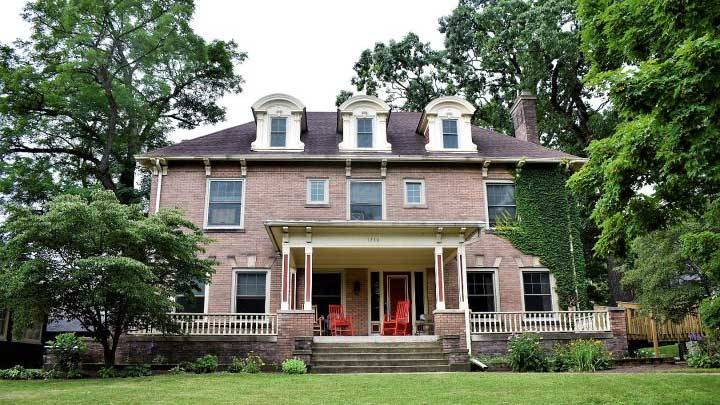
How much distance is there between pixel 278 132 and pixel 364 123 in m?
2.88

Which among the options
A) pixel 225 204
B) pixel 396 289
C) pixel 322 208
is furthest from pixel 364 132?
pixel 396 289

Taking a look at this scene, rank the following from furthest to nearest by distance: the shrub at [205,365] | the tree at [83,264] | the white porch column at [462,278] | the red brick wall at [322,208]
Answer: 1. the red brick wall at [322,208]
2. the white porch column at [462,278]
3. the shrub at [205,365]
4. the tree at [83,264]

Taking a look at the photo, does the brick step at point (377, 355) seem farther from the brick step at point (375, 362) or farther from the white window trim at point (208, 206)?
the white window trim at point (208, 206)

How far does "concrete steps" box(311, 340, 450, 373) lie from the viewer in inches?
516

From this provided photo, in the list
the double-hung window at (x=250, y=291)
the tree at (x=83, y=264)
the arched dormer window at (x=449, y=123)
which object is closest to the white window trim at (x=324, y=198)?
Result: the double-hung window at (x=250, y=291)

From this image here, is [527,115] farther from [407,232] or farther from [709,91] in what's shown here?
[709,91]

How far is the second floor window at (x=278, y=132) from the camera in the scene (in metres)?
18.6

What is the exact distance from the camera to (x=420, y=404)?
8016 millimetres

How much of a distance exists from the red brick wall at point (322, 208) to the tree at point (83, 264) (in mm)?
4165

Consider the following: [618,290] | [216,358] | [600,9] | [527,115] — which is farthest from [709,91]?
[618,290]

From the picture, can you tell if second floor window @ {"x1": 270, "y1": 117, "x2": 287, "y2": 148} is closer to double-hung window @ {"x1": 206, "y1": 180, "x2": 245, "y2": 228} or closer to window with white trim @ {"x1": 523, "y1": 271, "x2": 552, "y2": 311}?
double-hung window @ {"x1": 206, "y1": 180, "x2": 245, "y2": 228}

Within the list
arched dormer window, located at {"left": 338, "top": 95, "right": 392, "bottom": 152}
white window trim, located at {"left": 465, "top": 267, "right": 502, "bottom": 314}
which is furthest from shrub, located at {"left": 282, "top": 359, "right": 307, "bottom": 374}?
arched dormer window, located at {"left": 338, "top": 95, "right": 392, "bottom": 152}

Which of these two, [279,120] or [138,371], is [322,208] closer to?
[279,120]

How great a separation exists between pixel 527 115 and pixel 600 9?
37.9 feet
